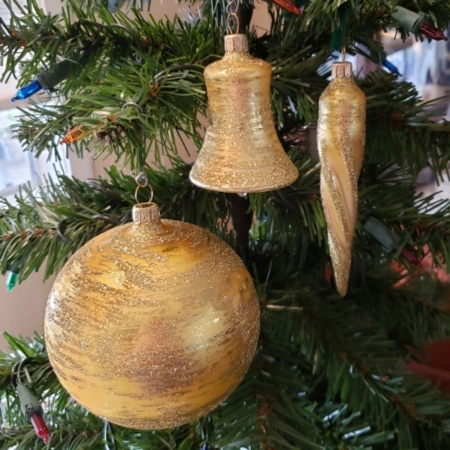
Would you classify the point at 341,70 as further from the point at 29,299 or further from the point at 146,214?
the point at 29,299

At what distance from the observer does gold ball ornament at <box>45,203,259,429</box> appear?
31 centimetres

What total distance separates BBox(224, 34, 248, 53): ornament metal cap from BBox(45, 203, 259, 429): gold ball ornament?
11 cm

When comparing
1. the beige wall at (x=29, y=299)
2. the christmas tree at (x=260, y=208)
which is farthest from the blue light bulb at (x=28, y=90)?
the beige wall at (x=29, y=299)

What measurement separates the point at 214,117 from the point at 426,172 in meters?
0.91

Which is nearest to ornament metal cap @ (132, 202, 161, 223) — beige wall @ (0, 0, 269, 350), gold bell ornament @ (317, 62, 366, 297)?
gold bell ornament @ (317, 62, 366, 297)

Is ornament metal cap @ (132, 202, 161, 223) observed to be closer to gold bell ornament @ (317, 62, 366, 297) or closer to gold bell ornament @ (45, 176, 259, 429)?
gold bell ornament @ (45, 176, 259, 429)

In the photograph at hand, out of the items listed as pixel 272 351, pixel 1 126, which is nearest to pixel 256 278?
pixel 272 351

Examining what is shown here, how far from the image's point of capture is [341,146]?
0.31 metres

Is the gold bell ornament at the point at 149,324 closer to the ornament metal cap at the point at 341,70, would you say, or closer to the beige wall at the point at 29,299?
the ornament metal cap at the point at 341,70

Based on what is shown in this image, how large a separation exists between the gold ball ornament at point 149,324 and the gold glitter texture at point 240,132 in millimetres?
51

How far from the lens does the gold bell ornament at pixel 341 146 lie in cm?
30

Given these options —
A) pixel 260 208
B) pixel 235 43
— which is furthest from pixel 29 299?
pixel 235 43

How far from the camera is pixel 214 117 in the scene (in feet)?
1.14

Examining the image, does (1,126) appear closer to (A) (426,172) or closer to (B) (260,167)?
(B) (260,167)
